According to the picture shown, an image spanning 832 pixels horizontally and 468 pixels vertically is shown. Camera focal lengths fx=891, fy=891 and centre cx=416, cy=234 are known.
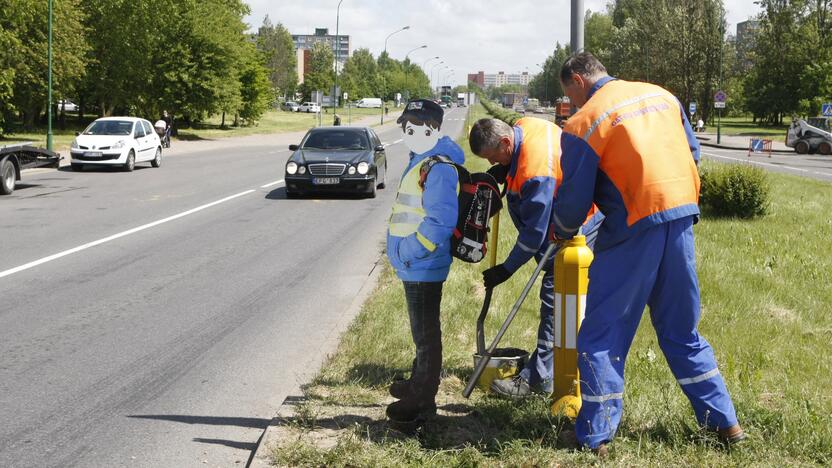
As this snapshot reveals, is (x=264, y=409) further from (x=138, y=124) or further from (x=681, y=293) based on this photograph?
(x=138, y=124)

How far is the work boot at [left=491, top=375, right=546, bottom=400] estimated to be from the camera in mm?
5145

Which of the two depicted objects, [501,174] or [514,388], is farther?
[514,388]

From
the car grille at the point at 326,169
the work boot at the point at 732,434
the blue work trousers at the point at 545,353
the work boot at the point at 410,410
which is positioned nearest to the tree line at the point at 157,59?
the car grille at the point at 326,169

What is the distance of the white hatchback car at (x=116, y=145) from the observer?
25.2 metres

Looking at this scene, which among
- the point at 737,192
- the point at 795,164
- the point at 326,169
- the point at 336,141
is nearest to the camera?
the point at 737,192

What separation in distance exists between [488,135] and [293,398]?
1.96m

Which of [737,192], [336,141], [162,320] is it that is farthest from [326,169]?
[162,320]

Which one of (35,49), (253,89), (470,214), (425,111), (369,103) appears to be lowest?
(470,214)

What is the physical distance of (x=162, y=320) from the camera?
766 centimetres

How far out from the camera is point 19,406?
5367mm

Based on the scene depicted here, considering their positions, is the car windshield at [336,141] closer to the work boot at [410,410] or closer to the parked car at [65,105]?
the work boot at [410,410]

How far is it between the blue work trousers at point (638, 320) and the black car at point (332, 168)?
14333mm

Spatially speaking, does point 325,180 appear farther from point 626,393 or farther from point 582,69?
point 582,69

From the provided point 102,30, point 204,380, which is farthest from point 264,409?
point 102,30
